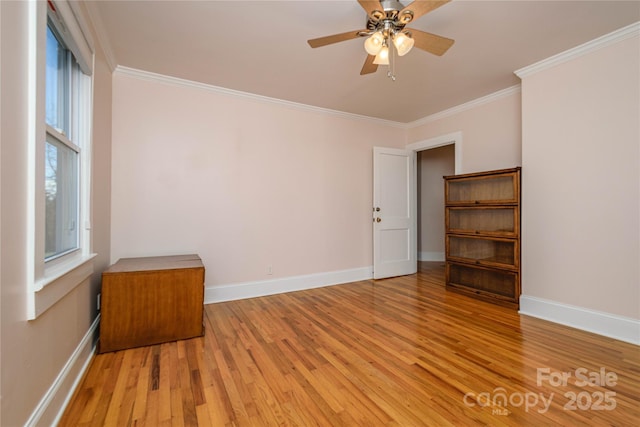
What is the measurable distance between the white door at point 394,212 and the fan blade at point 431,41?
7.79 feet

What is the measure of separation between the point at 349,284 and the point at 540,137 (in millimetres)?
2922

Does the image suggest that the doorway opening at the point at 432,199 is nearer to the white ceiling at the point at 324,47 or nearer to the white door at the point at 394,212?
the white door at the point at 394,212

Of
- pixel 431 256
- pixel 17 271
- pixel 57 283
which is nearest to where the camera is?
pixel 17 271

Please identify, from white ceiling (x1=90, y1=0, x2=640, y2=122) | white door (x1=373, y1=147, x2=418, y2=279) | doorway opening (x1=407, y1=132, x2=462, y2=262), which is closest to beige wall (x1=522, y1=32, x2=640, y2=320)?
white ceiling (x1=90, y1=0, x2=640, y2=122)

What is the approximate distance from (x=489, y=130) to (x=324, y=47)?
2546 millimetres

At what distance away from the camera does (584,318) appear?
2.59 meters

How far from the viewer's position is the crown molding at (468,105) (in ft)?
11.4

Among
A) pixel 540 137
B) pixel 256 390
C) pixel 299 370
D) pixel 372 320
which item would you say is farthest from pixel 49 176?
pixel 540 137

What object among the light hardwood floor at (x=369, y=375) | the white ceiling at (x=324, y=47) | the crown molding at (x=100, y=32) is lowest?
the light hardwood floor at (x=369, y=375)

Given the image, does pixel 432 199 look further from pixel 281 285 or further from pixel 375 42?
pixel 375 42

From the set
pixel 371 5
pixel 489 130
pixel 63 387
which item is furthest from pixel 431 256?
pixel 63 387

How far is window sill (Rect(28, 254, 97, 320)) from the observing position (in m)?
1.23

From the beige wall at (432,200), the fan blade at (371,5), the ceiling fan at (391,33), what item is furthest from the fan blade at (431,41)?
the beige wall at (432,200)

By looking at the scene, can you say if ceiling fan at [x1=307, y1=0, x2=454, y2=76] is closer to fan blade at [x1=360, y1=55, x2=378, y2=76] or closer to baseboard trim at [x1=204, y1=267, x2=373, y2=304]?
fan blade at [x1=360, y1=55, x2=378, y2=76]
